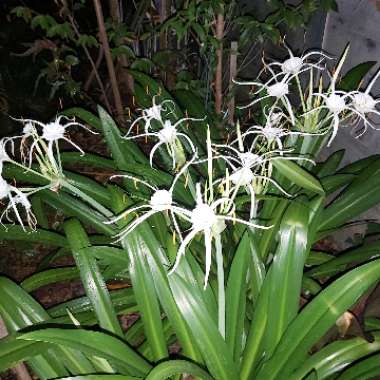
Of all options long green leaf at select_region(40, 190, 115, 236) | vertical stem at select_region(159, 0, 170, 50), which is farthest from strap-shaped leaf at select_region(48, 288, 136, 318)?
vertical stem at select_region(159, 0, 170, 50)

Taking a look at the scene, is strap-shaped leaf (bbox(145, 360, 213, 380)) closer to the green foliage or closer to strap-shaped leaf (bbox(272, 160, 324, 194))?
the green foliage

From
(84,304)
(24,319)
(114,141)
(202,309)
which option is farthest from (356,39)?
(24,319)

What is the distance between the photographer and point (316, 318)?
2.95 ft

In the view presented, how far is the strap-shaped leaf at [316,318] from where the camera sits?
84 cm

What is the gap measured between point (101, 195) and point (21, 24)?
210cm

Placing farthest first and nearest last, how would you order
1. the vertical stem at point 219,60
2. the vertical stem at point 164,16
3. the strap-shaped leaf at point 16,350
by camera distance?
1. the vertical stem at point 164,16
2. the vertical stem at point 219,60
3. the strap-shaped leaf at point 16,350

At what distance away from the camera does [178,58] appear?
2.18 m

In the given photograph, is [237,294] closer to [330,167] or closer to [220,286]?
[220,286]

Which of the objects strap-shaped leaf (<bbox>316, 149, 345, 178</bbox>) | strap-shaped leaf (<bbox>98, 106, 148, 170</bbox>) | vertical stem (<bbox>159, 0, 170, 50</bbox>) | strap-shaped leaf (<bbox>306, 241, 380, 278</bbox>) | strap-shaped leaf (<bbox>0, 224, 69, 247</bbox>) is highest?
vertical stem (<bbox>159, 0, 170, 50</bbox>)

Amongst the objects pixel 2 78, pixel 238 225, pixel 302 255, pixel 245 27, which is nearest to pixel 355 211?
pixel 238 225

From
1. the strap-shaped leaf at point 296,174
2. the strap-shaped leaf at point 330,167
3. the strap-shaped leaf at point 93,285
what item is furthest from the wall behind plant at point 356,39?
the strap-shaped leaf at point 93,285

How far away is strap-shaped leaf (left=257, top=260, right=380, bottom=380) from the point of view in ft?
2.77

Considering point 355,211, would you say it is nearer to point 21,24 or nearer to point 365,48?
point 365,48

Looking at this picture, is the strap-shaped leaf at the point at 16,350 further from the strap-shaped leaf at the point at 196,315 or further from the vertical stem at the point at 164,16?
the vertical stem at the point at 164,16
